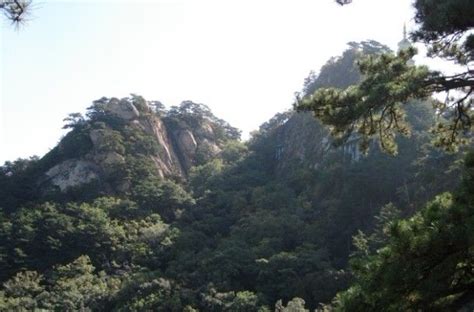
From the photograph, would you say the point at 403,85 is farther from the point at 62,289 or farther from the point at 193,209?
the point at 193,209

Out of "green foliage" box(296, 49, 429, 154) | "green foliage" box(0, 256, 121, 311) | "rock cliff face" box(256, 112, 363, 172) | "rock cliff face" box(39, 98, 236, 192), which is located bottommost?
"green foliage" box(0, 256, 121, 311)

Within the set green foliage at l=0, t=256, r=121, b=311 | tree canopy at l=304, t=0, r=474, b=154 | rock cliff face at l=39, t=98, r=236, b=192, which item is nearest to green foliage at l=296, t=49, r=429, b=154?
tree canopy at l=304, t=0, r=474, b=154

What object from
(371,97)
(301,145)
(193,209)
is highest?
(301,145)

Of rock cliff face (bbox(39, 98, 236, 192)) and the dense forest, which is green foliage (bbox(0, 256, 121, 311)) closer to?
the dense forest

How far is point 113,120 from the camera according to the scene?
33.8 metres

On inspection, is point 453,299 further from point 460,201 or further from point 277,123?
point 277,123

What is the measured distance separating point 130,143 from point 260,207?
34.7ft

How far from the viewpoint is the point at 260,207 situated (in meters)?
26.8

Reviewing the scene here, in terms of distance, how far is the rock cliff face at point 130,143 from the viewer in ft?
98.8

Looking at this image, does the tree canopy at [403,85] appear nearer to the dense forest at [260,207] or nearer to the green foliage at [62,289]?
the dense forest at [260,207]

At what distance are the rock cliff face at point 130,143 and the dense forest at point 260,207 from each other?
4.5 inches

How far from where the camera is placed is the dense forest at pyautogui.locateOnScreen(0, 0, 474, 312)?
3908mm

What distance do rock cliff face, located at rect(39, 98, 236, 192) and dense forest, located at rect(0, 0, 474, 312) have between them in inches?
4.5

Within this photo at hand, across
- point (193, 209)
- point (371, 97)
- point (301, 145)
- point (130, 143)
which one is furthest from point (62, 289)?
point (301, 145)
